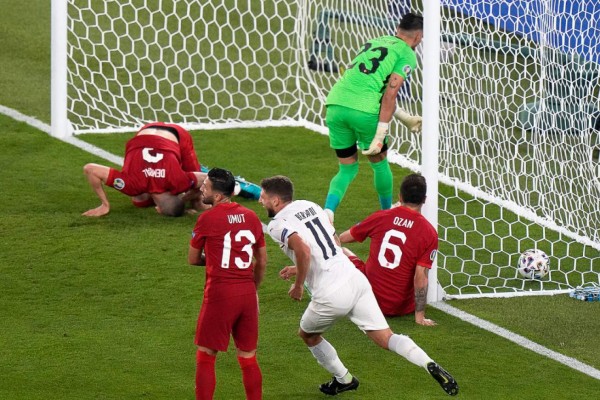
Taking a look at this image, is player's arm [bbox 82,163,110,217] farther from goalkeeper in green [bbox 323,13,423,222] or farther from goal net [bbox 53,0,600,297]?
goal net [bbox 53,0,600,297]

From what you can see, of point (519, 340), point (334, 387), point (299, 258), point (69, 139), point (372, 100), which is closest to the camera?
point (299, 258)

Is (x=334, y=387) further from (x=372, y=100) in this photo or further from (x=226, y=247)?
(x=372, y=100)

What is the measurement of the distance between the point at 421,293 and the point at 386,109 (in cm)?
191

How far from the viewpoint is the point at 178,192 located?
10789 mm

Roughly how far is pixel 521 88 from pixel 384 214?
3433 millimetres

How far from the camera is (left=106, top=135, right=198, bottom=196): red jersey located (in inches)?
421

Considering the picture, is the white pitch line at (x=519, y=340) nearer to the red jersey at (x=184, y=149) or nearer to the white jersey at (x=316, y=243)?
the white jersey at (x=316, y=243)

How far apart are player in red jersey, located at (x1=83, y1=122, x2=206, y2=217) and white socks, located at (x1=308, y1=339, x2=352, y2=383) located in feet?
12.2

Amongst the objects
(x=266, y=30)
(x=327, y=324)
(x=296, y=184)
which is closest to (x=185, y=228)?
(x=296, y=184)

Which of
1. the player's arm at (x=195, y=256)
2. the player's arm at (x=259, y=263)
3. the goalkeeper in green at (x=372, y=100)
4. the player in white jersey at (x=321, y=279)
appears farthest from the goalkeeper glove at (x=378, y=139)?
the player's arm at (x=195, y=256)

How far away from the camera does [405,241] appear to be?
328 inches

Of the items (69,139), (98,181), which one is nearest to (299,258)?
(98,181)

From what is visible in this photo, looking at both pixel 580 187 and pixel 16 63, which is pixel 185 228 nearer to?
pixel 580 187

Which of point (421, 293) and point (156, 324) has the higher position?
point (421, 293)
